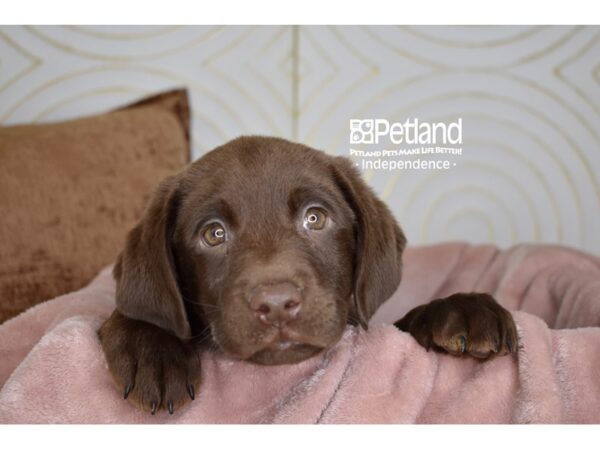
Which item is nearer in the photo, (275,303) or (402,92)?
(275,303)

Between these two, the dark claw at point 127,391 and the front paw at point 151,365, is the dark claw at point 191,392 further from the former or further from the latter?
the dark claw at point 127,391

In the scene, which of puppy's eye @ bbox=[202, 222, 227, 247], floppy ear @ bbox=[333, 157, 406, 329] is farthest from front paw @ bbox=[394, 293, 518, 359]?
puppy's eye @ bbox=[202, 222, 227, 247]

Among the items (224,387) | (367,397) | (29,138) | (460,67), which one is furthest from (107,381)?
(460,67)

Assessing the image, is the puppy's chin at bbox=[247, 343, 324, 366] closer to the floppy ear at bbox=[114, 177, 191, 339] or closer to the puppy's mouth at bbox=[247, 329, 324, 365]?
the puppy's mouth at bbox=[247, 329, 324, 365]

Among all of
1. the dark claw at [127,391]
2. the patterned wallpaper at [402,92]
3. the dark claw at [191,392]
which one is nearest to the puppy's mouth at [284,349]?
the dark claw at [191,392]

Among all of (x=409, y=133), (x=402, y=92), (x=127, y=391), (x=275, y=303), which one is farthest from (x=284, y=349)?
(x=402, y=92)

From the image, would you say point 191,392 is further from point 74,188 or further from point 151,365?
point 74,188
